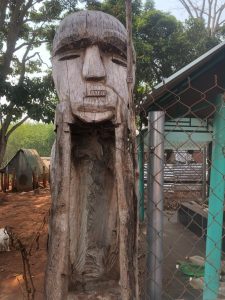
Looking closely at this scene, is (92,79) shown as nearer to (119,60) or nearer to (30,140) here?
(119,60)

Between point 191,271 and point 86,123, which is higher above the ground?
point 86,123

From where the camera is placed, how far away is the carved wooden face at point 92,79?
1.21 meters

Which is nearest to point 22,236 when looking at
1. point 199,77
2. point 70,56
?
point 199,77

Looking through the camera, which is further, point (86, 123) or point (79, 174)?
point (79, 174)

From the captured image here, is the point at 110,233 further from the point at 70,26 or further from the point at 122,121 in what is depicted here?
the point at 70,26

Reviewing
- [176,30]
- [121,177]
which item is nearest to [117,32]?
[121,177]

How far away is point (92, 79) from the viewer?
125 cm

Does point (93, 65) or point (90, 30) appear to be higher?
point (90, 30)

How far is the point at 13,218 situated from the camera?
6.96m

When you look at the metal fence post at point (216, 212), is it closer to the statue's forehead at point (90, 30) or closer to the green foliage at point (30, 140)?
the statue's forehead at point (90, 30)

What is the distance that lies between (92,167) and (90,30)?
0.58 m

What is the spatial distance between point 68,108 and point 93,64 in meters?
0.21

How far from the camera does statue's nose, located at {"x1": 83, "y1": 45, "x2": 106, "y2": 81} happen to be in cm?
125

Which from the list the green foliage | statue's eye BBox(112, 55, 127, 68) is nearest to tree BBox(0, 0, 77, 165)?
statue's eye BBox(112, 55, 127, 68)
